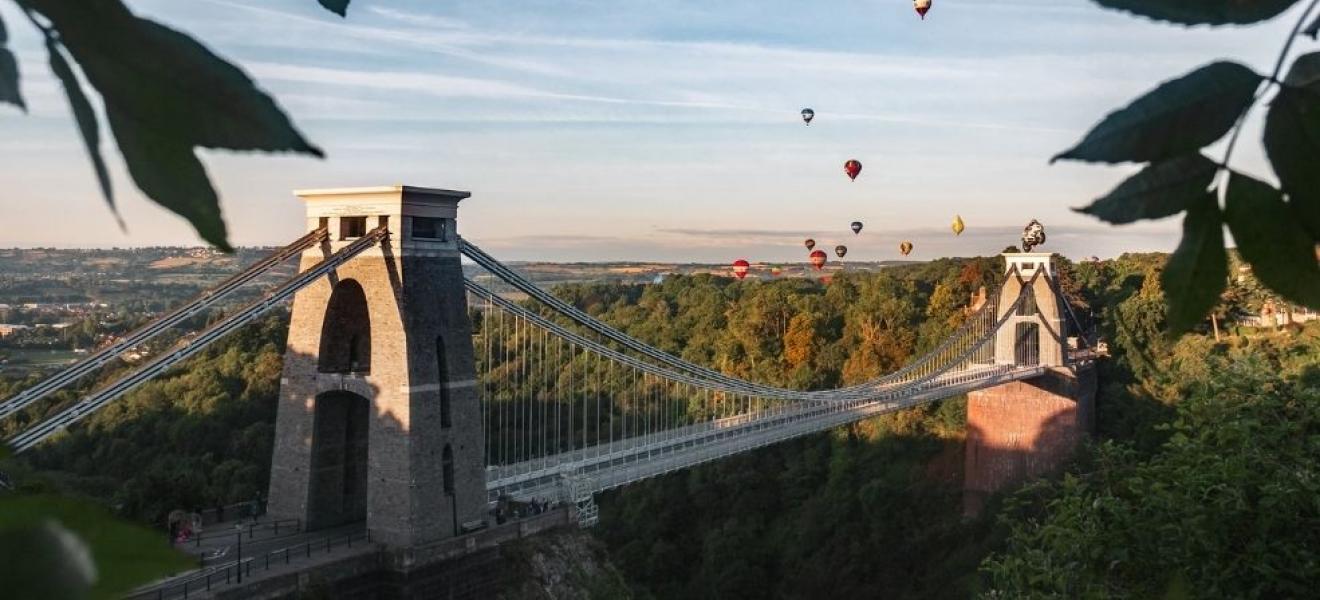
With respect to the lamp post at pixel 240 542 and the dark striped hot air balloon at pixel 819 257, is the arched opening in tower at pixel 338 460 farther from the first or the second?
the dark striped hot air balloon at pixel 819 257

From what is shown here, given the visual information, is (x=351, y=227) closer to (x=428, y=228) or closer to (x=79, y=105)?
(x=428, y=228)

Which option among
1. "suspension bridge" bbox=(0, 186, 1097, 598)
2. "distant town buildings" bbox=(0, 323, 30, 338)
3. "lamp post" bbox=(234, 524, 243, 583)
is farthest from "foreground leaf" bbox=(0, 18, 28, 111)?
"distant town buildings" bbox=(0, 323, 30, 338)

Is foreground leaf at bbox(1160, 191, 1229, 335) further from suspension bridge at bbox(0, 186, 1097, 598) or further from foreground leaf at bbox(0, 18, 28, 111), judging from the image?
suspension bridge at bbox(0, 186, 1097, 598)

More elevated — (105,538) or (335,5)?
(335,5)

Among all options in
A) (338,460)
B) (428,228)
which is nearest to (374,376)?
(338,460)

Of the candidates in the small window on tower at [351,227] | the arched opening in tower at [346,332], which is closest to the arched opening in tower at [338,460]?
the arched opening in tower at [346,332]

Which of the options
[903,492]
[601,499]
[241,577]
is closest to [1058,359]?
[903,492]

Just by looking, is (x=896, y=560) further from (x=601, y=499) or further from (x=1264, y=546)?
(x=1264, y=546)
